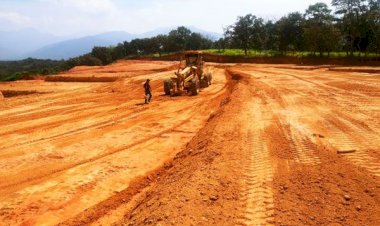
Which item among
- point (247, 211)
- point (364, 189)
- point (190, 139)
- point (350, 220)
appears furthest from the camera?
point (190, 139)

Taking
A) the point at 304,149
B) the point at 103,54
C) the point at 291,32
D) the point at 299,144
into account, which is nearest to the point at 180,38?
the point at 103,54

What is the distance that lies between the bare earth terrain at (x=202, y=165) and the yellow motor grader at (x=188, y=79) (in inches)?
175

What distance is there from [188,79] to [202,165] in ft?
47.3

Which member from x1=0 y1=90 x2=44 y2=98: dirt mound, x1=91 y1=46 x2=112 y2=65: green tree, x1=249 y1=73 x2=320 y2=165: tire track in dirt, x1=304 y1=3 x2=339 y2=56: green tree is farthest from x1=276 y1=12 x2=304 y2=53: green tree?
x1=91 y1=46 x2=112 y2=65: green tree

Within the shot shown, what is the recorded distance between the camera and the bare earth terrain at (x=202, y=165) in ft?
21.6

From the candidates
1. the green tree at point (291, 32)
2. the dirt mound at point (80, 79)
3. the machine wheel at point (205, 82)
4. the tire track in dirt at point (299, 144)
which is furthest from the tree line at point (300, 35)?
the tire track in dirt at point (299, 144)

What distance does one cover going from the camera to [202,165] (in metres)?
8.93

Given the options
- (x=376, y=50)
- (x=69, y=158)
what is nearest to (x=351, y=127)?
(x=69, y=158)

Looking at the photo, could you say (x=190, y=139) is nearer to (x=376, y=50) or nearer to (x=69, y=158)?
(x=69, y=158)

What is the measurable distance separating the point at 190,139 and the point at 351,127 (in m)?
5.02

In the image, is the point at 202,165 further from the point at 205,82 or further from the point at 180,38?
the point at 180,38

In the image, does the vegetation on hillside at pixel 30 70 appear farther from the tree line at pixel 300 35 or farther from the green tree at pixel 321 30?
the green tree at pixel 321 30

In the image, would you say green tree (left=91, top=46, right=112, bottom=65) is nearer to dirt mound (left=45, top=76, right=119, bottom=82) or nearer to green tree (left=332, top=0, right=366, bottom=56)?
dirt mound (left=45, top=76, right=119, bottom=82)

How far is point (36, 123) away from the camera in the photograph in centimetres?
1652
